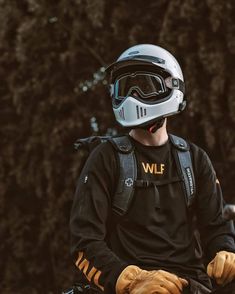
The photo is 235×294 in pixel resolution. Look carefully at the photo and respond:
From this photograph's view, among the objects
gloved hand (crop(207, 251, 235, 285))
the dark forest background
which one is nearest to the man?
gloved hand (crop(207, 251, 235, 285))

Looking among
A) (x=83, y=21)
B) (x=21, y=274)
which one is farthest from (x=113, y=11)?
(x=21, y=274)

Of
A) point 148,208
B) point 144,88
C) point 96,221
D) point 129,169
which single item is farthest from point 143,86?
point 96,221

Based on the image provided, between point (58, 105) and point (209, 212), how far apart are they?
12.3 ft

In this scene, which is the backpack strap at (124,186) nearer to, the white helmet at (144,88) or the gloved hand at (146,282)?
the white helmet at (144,88)

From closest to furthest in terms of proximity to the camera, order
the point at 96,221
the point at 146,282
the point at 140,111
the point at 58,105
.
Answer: the point at 146,282, the point at 96,221, the point at 140,111, the point at 58,105

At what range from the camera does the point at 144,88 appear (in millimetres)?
3553

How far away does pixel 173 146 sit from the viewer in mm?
3602

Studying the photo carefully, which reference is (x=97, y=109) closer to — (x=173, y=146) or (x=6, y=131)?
(x=6, y=131)

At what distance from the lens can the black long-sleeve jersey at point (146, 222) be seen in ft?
10.8

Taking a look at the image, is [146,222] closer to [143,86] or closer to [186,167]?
[186,167]

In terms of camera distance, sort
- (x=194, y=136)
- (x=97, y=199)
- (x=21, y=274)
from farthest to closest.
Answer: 1. (x=21, y=274)
2. (x=194, y=136)
3. (x=97, y=199)

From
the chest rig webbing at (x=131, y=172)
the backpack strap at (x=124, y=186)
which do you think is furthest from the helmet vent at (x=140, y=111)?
the backpack strap at (x=124, y=186)

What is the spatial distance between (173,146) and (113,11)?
142 inches

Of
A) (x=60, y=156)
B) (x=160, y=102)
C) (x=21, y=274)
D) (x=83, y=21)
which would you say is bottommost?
(x=21, y=274)
